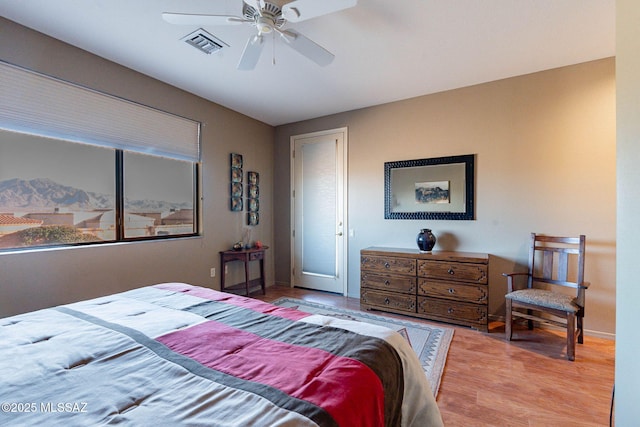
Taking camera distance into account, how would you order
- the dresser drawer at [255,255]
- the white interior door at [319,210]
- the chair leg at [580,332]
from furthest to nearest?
1. the white interior door at [319,210]
2. the dresser drawer at [255,255]
3. the chair leg at [580,332]

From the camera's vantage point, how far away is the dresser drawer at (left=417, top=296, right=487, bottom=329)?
2916 millimetres

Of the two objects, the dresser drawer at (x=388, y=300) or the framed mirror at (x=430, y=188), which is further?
the framed mirror at (x=430, y=188)

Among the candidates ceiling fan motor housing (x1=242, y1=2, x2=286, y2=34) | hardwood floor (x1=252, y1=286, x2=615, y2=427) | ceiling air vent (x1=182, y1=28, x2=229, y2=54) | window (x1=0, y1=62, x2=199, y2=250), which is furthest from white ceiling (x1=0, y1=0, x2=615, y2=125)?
hardwood floor (x1=252, y1=286, x2=615, y2=427)

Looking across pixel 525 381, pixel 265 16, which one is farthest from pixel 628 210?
pixel 265 16

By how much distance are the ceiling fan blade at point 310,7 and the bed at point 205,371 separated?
172 centimetres

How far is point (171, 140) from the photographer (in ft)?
11.1

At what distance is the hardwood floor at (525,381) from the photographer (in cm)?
172

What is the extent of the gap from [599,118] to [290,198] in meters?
3.89

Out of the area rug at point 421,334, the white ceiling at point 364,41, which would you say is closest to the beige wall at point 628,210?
the area rug at point 421,334

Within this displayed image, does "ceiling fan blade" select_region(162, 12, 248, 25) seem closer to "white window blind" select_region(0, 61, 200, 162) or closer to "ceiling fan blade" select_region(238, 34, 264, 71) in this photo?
"ceiling fan blade" select_region(238, 34, 264, 71)

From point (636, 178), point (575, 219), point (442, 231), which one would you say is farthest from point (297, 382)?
point (575, 219)

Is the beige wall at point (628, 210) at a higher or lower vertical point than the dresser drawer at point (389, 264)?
higher

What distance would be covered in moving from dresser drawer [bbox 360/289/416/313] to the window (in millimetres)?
2475

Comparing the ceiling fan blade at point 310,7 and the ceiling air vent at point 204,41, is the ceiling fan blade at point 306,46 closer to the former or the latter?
the ceiling fan blade at point 310,7
